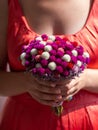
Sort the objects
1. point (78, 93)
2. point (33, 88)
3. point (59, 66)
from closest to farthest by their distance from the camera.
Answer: point (59, 66)
point (33, 88)
point (78, 93)

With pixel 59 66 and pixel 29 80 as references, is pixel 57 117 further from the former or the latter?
pixel 59 66

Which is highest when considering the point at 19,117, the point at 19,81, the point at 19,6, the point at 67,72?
the point at 19,6

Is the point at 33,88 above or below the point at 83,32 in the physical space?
below

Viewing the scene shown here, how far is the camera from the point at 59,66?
87 cm

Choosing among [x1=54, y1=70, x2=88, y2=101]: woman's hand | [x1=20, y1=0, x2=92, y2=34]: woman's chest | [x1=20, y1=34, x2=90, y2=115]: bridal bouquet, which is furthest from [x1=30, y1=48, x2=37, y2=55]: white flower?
[x1=20, y1=0, x2=92, y2=34]: woman's chest

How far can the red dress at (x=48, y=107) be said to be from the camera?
109cm

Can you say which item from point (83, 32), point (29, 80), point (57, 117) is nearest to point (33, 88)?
point (29, 80)

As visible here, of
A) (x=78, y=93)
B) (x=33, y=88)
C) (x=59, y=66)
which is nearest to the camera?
(x=59, y=66)

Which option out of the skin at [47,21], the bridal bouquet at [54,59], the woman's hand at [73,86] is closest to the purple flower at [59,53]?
the bridal bouquet at [54,59]

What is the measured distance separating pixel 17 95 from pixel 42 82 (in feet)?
0.83

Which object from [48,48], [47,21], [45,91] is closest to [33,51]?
[48,48]

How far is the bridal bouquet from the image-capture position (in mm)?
872

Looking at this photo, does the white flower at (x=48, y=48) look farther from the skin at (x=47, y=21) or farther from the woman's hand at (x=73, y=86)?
the skin at (x=47, y=21)

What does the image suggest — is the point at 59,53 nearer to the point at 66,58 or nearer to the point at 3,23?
the point at 66,58
